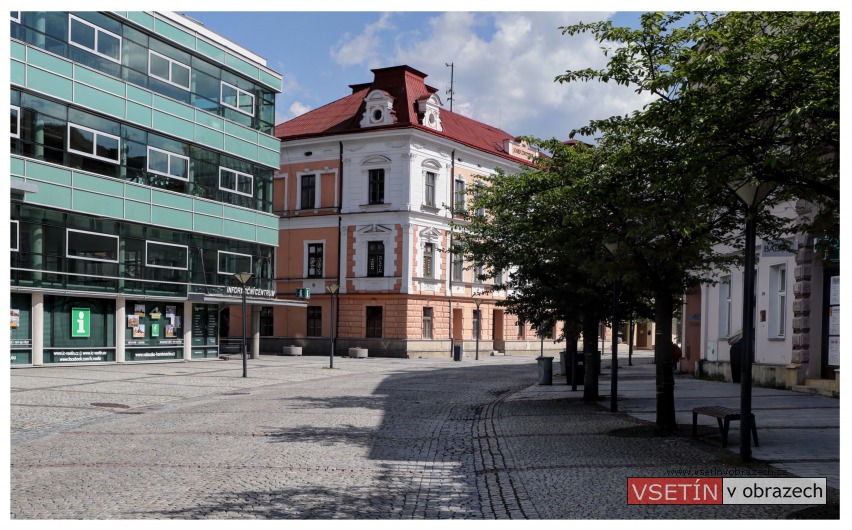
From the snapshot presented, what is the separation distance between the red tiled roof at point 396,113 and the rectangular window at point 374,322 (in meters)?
9.67

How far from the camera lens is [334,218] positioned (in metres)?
52.0

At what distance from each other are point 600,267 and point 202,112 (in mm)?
25643

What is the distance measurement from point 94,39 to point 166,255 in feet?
27.2

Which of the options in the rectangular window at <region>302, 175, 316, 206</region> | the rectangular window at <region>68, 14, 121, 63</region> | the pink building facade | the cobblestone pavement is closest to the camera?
the cobblestone pavement

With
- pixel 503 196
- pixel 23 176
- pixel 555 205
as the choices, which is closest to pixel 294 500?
pixel 555 205

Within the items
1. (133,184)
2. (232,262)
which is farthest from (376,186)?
(133,184)

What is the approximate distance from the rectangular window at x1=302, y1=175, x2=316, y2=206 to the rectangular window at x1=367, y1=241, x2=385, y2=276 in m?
4.50

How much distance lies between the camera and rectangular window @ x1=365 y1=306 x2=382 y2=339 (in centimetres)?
5009

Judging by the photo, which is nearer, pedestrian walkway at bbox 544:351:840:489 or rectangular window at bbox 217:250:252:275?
pedestrian walkway at bbox 544:351:840:489

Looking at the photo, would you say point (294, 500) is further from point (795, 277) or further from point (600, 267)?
point (795, 277)

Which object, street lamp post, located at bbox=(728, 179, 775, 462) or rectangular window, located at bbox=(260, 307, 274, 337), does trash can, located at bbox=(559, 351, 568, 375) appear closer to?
street lamp post, located at bbox=(728, 179, 775, 462)

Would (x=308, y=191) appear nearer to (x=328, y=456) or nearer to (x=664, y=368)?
(x=664, y=368)

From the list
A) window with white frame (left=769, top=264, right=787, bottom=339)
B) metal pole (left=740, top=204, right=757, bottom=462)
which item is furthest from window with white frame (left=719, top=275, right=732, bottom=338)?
metal pole (left=740, top=204, right=757, bottom=462)

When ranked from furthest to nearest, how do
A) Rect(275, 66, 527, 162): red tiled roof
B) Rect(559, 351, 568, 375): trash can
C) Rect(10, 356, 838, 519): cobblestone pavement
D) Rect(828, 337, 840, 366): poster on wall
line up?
1. Rect(275, 66, 527, 162): red tiled roof
2. Rect(559, 351, 568, 375): trash can
3. Rect(828, 337, 840, 366): poster on wall
4. Rect(10, 356, 838, 519): cobblestone pavement
